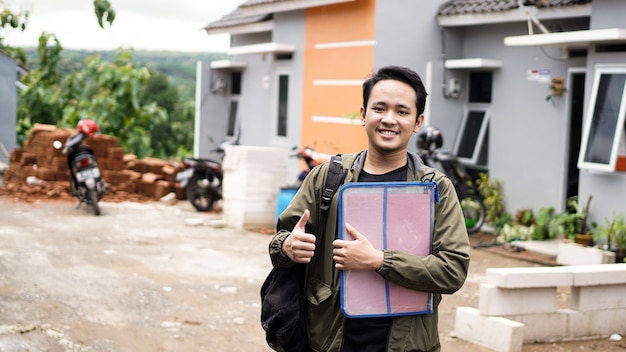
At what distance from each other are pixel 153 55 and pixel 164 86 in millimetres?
31411

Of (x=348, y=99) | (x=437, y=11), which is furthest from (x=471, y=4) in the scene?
(x=348, y=99)

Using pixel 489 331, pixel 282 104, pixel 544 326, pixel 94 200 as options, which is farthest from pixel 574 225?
pixel 282 104

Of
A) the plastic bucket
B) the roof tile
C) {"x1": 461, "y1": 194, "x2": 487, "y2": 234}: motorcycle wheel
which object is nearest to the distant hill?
the roof tile

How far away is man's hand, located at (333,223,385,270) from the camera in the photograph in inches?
113

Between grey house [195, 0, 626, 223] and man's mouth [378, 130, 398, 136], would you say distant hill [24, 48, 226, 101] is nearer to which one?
grey house [195, 0, 626, 223]

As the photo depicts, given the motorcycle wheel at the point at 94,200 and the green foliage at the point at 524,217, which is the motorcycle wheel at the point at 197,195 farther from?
the green foliage at the point at 524,217

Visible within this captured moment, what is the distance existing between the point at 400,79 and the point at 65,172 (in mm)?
12791

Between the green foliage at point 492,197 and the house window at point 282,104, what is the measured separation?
4.75 meters

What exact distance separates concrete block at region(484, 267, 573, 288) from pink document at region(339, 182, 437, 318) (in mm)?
3345

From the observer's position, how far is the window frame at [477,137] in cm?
1273

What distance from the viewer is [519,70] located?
39.3 ft

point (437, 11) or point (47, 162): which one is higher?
point (437, 11)

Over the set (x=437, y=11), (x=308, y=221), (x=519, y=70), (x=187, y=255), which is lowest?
(x=187, y=255)

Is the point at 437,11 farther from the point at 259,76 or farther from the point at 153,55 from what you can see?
the point at 153,55
